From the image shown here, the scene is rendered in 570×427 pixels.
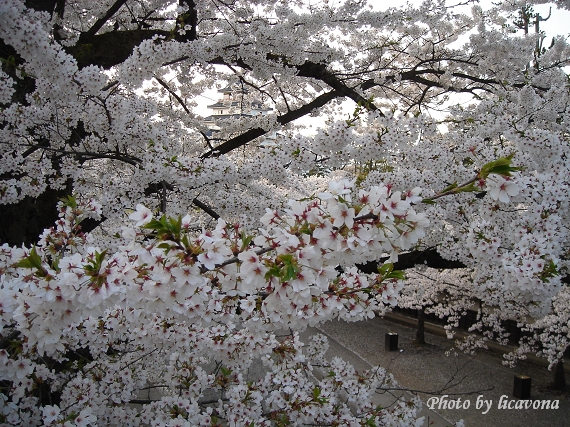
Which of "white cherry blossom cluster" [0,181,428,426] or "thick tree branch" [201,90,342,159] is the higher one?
"thick tree branch" [201,90,342,159]

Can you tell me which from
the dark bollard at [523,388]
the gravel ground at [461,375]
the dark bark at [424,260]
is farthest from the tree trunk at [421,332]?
the dark bark at [424,260]

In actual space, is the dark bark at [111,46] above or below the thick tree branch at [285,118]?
below

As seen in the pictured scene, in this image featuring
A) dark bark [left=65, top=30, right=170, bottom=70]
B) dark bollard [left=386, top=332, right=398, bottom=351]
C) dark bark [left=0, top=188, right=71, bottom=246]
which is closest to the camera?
dark bark [left=0, top=188, right=71, bottom=246]

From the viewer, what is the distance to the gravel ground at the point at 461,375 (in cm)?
647

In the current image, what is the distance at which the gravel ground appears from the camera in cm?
647

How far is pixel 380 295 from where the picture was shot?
220cm

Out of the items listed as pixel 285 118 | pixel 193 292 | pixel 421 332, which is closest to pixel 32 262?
pixel 193 292

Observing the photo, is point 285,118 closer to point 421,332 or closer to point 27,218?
point 27,218

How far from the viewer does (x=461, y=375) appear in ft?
27.9

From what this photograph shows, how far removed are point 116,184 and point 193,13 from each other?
2.14 metres

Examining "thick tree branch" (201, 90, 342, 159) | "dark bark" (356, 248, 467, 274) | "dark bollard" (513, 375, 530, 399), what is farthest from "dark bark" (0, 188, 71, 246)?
"dark bollard" (513, 375, 530, 399)

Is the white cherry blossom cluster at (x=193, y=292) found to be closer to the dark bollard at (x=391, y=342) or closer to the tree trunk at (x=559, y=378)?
the tree trunk at (x=559, y=378)

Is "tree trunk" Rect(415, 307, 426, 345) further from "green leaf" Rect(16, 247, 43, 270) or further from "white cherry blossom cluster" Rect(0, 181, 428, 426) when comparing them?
"green leaf" Rect(16, 247, 43, 270)

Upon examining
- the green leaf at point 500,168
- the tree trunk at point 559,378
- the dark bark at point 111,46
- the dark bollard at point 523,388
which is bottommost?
the dark bollard at point 523,388
